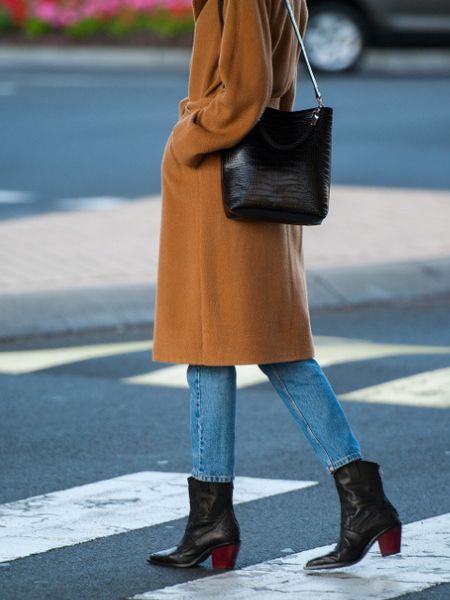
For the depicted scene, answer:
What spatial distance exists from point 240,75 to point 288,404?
0.92 m

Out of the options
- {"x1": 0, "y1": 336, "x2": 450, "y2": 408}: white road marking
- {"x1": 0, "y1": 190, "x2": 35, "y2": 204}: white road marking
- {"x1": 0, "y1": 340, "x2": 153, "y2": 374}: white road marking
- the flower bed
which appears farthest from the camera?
the flower bed

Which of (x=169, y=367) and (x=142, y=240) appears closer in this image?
(x=169, y=367)

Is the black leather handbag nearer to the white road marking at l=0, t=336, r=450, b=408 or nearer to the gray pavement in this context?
the white road marking at l=0, t=336, r=450, b=408

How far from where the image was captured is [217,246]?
4.55 meters

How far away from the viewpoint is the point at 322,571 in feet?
15.3

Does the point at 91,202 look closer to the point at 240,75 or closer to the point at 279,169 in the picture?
the point at 279,169

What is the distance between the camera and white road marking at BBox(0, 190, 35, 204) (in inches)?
527

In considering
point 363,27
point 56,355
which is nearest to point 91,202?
point 56,355

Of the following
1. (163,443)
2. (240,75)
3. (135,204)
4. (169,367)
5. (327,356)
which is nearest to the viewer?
(240,75)

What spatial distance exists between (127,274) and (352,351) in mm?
2163

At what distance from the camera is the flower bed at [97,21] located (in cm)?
2942

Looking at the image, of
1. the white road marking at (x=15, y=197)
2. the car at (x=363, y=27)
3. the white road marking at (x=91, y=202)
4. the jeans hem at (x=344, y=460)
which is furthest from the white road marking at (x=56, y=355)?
the car at (x=363, y=27)

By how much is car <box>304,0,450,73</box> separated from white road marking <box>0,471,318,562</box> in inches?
713

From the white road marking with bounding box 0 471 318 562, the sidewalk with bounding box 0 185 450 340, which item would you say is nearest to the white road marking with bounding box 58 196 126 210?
the sidewalk with bounding box 0 185 450 340
